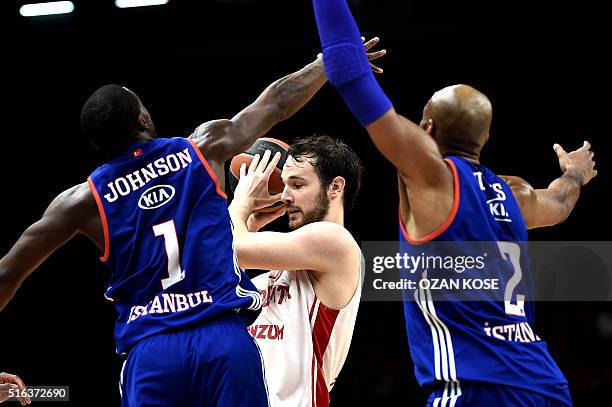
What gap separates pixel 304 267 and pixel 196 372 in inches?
39.0

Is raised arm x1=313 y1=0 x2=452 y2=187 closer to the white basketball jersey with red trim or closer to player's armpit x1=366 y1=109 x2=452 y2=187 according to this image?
player's armpit x1=366 y1=109 x2=452 y2=187

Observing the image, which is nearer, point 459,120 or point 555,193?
point 459,120

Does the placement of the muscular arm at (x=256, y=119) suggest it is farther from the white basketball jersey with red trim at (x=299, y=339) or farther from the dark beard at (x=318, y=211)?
the white basketball jersey with red trim at (x=299, y=339)

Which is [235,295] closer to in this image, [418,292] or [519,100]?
[418,292]

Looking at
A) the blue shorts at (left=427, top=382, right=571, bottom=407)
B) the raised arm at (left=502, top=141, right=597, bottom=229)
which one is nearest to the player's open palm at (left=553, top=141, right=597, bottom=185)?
the raised arm at (left=502, top=141, right=597, bottom=229)

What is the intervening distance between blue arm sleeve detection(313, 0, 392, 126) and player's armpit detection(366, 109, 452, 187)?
5cm

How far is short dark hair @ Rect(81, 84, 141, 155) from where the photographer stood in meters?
3.61

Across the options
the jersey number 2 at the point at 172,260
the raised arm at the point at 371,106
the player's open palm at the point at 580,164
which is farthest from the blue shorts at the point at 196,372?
the player's open palm at the point at 580,164

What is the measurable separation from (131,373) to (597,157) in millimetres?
8656

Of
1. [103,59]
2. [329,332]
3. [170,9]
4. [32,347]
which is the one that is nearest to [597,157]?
[170,9]

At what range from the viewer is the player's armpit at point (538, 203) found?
3.58m

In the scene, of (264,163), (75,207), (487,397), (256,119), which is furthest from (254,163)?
(487,397)

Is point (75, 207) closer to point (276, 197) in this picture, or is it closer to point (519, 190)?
point (276, 197)

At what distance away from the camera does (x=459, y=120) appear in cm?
323
